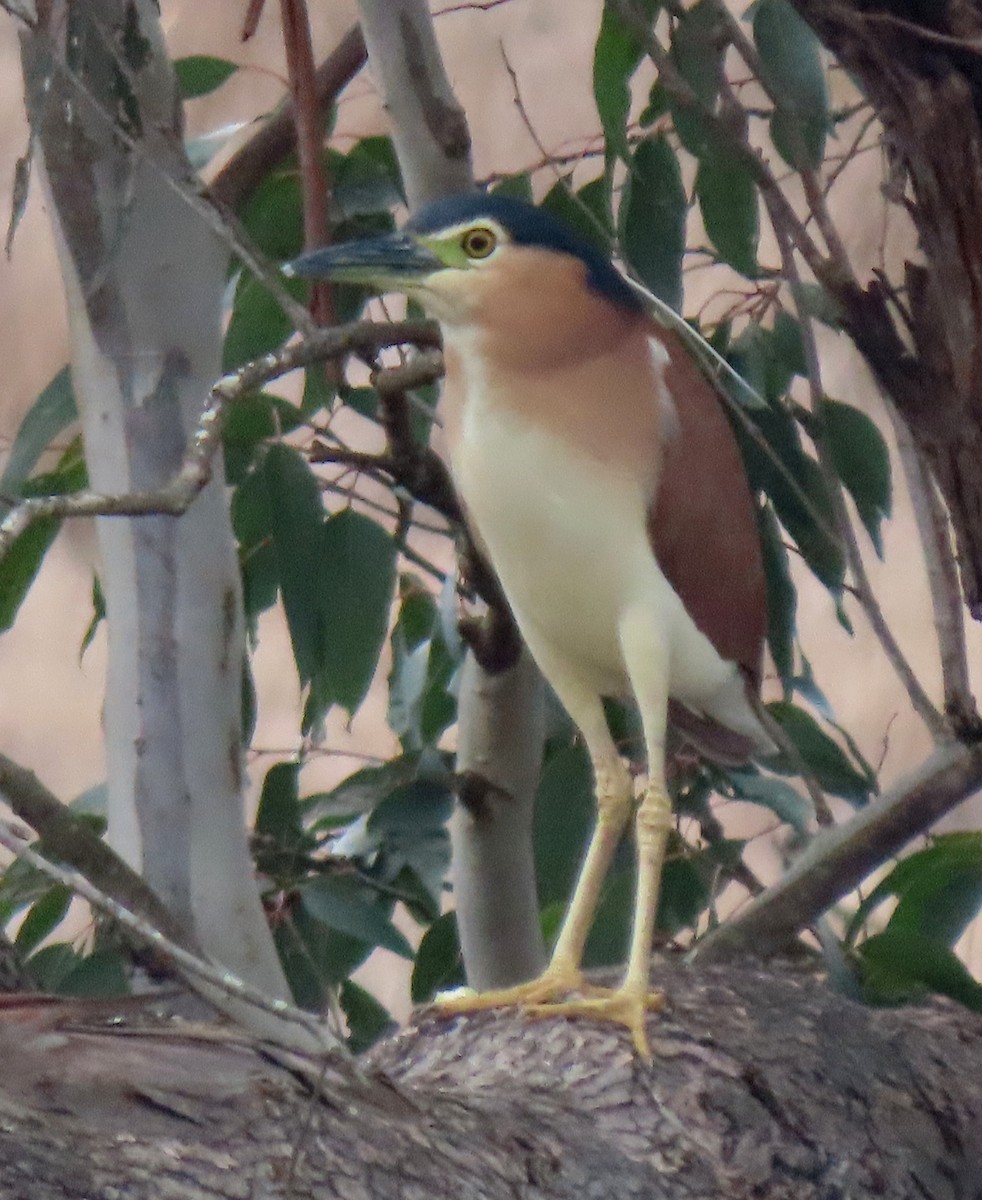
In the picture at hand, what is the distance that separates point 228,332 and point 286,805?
448mm

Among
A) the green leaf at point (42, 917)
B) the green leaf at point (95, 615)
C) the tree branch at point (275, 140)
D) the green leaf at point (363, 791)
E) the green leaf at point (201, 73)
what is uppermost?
the green leaf at point (201, 73)

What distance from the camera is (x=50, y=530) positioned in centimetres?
156

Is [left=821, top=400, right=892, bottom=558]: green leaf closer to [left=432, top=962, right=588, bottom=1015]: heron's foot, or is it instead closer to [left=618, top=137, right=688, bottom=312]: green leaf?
[left=618, top=137, right=688, bottom=312]: green leaf

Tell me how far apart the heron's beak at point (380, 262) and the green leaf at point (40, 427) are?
491mm

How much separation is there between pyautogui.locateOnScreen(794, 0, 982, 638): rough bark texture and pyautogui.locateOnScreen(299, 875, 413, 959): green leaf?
27.1 inches

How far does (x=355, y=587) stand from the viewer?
1562 mm

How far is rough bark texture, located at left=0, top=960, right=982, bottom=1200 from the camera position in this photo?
75cm

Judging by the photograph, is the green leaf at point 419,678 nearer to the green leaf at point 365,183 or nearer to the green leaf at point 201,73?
the green leaf at point 365,183

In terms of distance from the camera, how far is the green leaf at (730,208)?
1442mm

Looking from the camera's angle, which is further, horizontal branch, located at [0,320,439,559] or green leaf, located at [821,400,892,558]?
green leaf, located at [821,400,892,558]

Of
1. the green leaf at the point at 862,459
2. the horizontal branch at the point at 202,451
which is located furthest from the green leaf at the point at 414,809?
the horizontal branch at the point at 202,451

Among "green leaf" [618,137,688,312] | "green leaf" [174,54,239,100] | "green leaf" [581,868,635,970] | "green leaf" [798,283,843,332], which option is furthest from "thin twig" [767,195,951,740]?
"green leaf" [174,54,239,100]

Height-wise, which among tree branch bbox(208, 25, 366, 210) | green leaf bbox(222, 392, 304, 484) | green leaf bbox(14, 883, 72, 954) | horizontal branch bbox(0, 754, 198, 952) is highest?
tree branch bbox(208, 25, 366, 210)

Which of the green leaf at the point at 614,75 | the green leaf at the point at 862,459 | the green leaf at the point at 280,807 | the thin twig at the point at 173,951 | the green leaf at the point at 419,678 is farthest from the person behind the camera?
the green leaf at the point at 419,678
